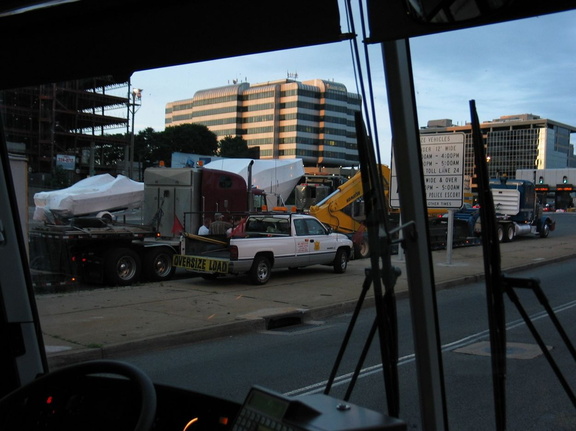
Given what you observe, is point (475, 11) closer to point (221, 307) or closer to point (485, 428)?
point (485, 428)

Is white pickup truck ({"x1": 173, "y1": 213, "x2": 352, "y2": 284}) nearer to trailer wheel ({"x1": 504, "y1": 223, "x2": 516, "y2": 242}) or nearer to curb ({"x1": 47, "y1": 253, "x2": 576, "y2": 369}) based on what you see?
curb ({"x1": 47, "y1": 253, "x2": 576, "y2": 369})

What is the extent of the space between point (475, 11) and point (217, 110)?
61.0 inches

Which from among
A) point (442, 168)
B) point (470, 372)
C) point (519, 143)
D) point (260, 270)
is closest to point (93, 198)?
point (260, 270)

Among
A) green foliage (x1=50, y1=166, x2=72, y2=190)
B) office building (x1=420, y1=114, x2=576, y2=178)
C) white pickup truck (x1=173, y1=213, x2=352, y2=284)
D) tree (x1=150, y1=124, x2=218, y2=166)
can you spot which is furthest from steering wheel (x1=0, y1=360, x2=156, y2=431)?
white pickup truck (x1=173, y1=213, x2=352, y2=284)

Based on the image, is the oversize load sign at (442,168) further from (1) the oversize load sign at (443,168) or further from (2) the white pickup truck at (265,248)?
(2) the white pickup truck at (265,248)

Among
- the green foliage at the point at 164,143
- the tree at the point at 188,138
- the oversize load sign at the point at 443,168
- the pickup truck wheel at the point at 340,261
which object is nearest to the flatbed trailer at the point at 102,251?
the pickup truck wheel at the point at 340,261

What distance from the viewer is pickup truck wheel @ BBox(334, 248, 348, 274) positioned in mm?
11797

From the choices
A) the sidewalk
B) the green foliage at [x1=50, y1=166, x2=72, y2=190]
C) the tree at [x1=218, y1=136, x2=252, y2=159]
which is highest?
the tree at [x1=218, y1=136, x2=252, y2=159]

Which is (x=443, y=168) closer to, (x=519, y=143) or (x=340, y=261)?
(x=519, y=143)

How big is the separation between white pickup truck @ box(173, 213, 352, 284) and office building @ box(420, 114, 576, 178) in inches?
394

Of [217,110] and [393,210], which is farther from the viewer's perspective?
[217,110]

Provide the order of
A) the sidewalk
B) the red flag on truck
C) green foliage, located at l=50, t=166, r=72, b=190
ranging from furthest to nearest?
the red flag on truck < the sidewalk < green foliage, located at l=50, t=166, r=72, b=190

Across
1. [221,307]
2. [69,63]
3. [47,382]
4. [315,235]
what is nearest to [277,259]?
[315,235]

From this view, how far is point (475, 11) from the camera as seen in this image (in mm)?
1863
